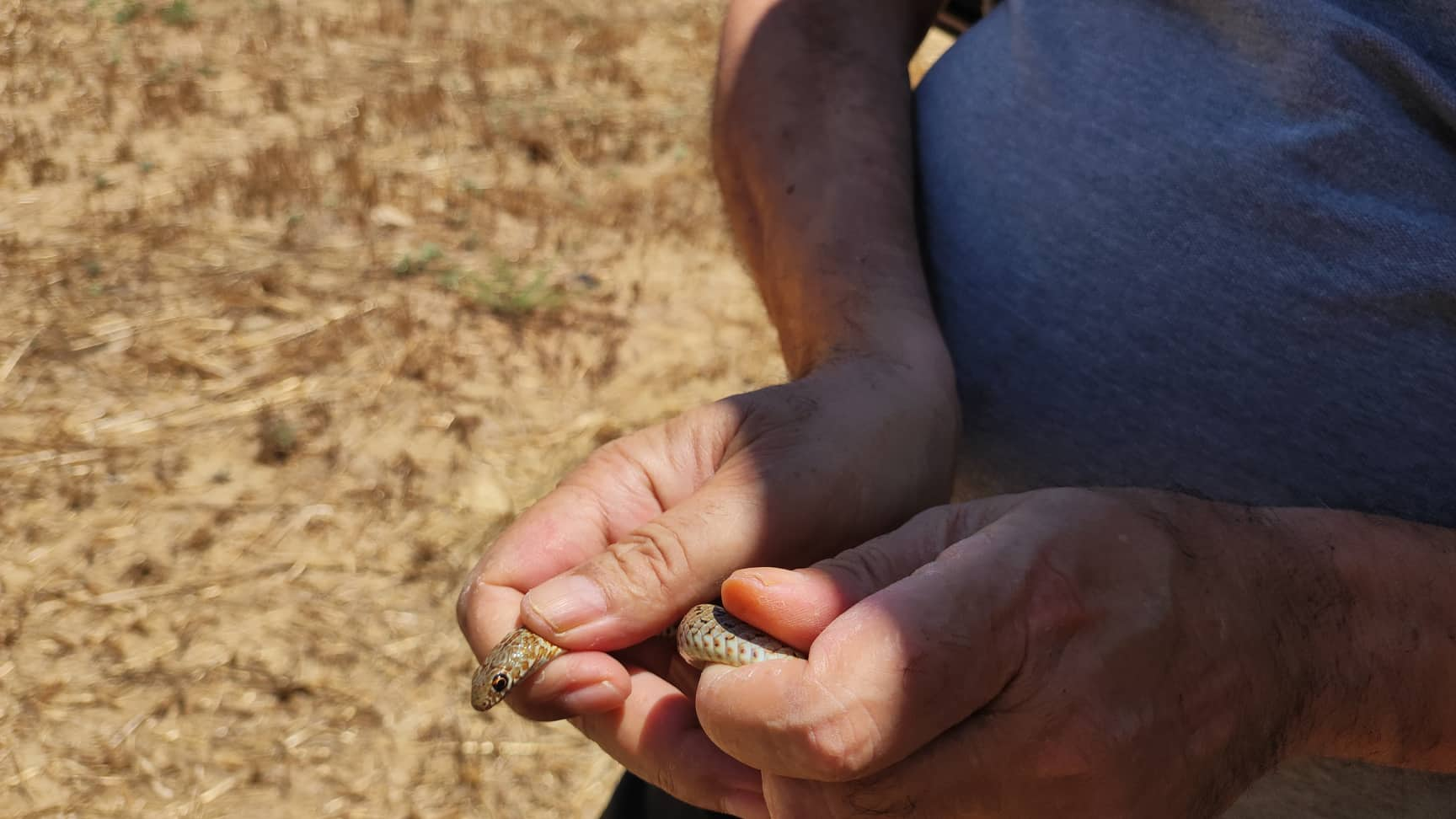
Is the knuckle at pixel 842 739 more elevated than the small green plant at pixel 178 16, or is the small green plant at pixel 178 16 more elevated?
the knuckle at pixel 842 739

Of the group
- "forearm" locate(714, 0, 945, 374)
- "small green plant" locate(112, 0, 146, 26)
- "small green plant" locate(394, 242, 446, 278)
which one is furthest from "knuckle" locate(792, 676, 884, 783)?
"small green plant" locate(112, 0, 146, 26)

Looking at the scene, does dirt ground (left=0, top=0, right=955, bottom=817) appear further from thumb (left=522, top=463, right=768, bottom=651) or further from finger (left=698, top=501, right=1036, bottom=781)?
finger (left=698, top=501, right=1036, bottom=781)

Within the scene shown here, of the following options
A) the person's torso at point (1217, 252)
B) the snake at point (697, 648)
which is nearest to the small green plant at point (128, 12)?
the person's torso at point (1217, 252)

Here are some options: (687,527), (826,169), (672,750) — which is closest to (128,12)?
(826,169)

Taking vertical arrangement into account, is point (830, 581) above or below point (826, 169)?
below

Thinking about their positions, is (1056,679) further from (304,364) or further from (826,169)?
(304,364)

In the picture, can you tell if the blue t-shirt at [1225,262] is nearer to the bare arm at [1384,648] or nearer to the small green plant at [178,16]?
the bare arm at [1384,648]
